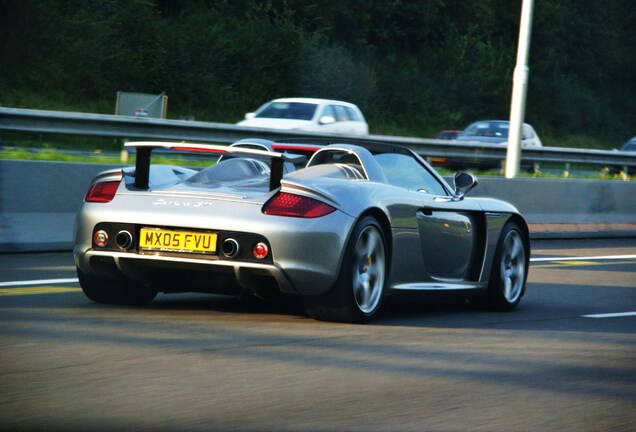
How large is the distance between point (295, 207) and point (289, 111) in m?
19.8

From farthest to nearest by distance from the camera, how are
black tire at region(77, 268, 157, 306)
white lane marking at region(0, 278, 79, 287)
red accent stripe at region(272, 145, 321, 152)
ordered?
white lane marking at region(0, 278, 79, 287)
red accent stripe at region(272, 145, 321, 152)
black tire at region(77, 268, 157, 306)

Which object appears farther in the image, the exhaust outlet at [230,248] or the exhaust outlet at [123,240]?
the exhaust outlet at [123,240]

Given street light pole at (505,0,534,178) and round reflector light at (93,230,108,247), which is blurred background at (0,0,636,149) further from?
round reflector light at (93,230,108,247)

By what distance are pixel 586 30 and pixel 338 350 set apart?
73.0 metres

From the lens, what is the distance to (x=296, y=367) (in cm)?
595

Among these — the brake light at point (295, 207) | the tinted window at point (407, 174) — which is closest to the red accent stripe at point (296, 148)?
the tinted window at point (407, 174)

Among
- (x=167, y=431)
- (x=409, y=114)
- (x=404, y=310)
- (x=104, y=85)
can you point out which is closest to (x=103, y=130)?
(x=404, y=310)

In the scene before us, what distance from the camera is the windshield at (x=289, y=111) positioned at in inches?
1055

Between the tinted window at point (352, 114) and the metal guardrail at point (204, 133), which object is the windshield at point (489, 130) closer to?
the metal guardrail at point (204, 133)

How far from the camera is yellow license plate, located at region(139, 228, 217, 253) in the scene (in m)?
7.14

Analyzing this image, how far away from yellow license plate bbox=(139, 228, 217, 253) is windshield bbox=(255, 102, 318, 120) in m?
19.6

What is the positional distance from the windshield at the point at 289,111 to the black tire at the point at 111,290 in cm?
1883

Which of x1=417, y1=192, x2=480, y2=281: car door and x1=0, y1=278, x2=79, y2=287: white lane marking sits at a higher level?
x1=417, y1=192, x2=480, y2=281: car door

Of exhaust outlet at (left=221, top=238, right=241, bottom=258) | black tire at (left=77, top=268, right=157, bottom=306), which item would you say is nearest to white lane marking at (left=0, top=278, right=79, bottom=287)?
black tire at (left=77, top=268, right=157, bottom=306)
